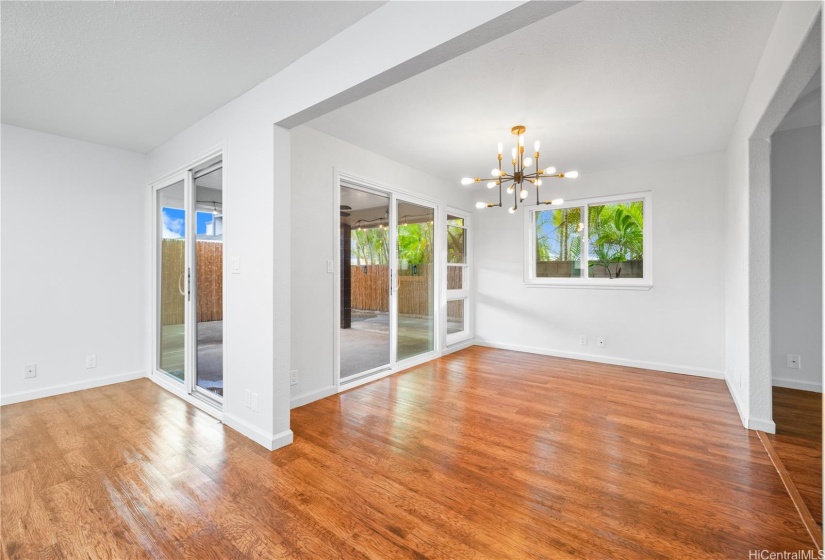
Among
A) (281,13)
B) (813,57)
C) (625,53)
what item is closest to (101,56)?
(281,13)

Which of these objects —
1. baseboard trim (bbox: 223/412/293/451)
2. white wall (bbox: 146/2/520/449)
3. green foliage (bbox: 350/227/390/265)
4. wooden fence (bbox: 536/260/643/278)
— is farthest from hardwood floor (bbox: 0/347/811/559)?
wooden fence (bbox: 536/260/643/278)

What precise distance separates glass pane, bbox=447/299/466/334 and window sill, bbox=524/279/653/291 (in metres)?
1.07

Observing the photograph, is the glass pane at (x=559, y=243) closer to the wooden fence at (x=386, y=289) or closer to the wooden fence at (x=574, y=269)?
the wooden fence at (x=574, y=269)

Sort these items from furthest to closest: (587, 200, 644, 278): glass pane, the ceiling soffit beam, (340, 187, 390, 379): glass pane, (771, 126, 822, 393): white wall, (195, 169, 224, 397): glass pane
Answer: (587, 200, 644, 278): glass pane → (340, 187, 390, 379): glass pane → (771, 126, 822, 393): white wall → (195, 169, 224, 397): glass pane → the ceiling soffit beam

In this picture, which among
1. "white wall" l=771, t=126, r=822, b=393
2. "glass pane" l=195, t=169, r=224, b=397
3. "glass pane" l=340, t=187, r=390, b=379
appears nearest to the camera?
"glass pane" l=195, t=169, r=224, b=397

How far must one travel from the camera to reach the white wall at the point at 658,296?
3992 millimetres

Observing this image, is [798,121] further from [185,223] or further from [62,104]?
[62,104]

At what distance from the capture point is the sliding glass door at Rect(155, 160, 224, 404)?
3.08 metres

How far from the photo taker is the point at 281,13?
1.81 meters

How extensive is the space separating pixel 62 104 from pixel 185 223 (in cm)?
117

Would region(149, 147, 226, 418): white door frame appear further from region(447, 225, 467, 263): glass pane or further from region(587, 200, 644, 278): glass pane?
region(587, 200, 644, 278): glass pane

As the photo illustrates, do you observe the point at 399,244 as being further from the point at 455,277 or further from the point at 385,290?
the point at 455,277

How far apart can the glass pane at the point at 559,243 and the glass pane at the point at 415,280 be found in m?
1.66

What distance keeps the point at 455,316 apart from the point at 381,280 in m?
1.82
